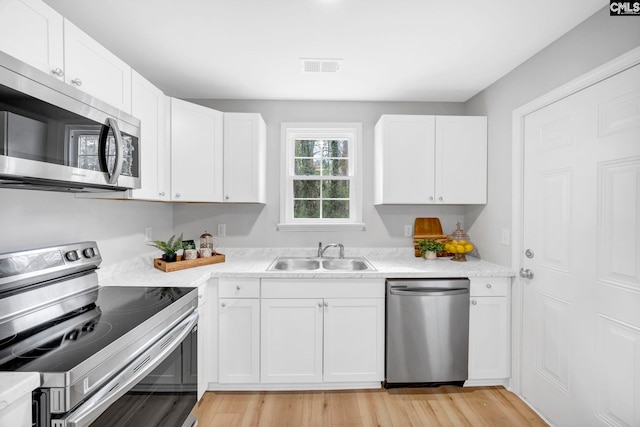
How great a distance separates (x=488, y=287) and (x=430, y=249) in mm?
576

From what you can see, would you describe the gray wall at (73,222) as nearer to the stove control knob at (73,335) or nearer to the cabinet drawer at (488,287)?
the stove control knob at (73,335)

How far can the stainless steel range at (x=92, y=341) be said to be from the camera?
0.88 metres

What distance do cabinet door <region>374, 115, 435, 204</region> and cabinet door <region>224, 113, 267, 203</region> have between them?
1.10 meters

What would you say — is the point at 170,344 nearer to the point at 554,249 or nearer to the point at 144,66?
the point at 144,66

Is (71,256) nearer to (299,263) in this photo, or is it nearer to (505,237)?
(299,263)

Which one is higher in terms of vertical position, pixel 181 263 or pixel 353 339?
pixel 181 263

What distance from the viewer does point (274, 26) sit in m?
1.72

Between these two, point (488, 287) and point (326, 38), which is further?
point (488, 287)

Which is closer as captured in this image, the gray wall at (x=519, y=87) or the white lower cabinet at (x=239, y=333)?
the gray wall at (x=519, y=87)

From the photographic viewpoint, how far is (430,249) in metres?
2.64

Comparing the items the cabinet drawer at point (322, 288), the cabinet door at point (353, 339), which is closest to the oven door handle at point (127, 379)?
the cabinet drawer at point (322, 288)

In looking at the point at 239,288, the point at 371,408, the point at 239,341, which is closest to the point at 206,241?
the point at 239,288

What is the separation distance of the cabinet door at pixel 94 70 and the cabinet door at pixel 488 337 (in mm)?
2687

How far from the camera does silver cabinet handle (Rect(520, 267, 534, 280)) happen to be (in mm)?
2041
